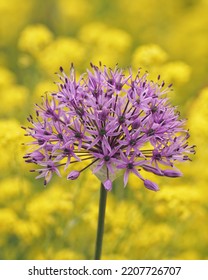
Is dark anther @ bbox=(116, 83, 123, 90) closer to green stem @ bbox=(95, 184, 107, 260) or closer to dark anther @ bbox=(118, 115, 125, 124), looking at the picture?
dark anther @ bbox=(118, 115, 125, 124)

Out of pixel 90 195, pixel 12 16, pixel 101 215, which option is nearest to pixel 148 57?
pixel 90 195

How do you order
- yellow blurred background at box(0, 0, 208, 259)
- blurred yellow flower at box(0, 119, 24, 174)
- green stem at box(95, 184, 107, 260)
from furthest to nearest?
yellow blurred background at box(0, 0, 208, 259) → blurred yellow flower at box(0, 119, 24, 174) → green stem at box(95, 184, 107, 260)

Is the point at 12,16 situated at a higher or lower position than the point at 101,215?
higher

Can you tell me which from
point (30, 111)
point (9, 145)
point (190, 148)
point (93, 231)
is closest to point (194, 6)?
point (30, 111)

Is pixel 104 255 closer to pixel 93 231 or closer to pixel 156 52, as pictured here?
pixel 93 231

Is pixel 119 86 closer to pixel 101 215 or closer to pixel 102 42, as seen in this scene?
pixel 101 215

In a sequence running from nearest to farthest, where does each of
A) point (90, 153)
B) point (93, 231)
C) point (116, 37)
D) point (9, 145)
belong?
point (90, 153) < point (9, 145) < point (93, 231) < point (116, 37)

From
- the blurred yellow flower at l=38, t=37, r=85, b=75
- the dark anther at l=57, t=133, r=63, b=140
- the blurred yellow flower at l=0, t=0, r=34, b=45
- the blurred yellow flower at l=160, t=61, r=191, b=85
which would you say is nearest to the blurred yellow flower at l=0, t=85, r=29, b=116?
the blurred yellow flower at l=38, t=37, r=85, b=75

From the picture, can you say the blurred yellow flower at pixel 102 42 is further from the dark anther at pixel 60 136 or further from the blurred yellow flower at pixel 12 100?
the dark anther at pixel 60 136
